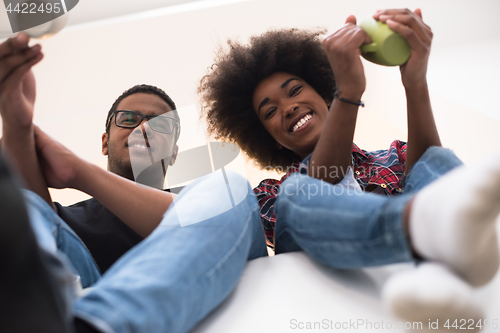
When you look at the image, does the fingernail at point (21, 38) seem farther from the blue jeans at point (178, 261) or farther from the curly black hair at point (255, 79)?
the curly black hair at point (255, 79)

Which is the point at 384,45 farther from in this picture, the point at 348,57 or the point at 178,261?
the point at 178,261

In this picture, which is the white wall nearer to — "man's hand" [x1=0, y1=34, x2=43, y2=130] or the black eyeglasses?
the black eyeglasses

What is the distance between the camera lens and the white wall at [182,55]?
7.79ft

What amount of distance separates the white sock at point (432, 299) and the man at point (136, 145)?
0.71 meters

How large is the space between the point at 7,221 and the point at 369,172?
2.89ft

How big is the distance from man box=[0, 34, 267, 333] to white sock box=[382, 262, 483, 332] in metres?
0.25

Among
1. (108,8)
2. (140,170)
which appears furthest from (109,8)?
(140,170)

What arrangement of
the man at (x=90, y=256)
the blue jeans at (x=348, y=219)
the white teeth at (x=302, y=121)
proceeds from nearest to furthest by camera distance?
the man at (x=90, y=256) → the blue jeans at (x=348, y=219) → the white teeth at (x=302, y=121)

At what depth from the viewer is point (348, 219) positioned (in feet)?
1.77

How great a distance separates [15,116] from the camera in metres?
0.74

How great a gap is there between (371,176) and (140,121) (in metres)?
0.78

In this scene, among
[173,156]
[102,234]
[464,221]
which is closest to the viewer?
[464,221]

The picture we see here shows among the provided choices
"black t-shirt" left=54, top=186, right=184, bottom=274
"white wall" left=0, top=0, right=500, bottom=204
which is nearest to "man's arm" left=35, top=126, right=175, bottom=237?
"black t-shirt" left=54, top=186, right=184, bottom=274

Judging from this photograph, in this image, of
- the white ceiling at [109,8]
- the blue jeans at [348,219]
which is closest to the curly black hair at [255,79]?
the blue jeans at [348,219]
